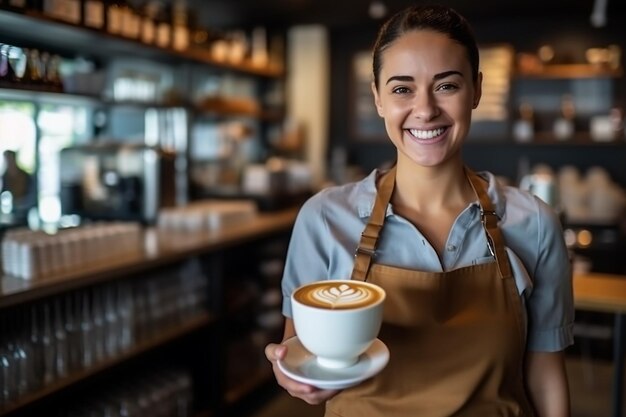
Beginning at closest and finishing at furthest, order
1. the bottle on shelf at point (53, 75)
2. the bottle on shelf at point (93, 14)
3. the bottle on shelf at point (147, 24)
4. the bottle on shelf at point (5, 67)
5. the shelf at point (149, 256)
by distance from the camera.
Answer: the shelf at point (149, 256)
the bottle on shelf at point (5, 67)
the bottle on shelf at point (53, 75)
the bottle on shelf at point (93, 14)
the bottle on shelf at point (147, 24)

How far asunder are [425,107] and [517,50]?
182 inches

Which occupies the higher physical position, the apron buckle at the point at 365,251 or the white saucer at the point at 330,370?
the apron buckle at the point at 365,251

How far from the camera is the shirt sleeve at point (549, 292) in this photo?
4.29 feet

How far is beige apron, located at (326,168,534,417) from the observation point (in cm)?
125

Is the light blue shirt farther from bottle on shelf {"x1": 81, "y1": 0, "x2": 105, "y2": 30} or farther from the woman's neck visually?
bottle on shelf {"x1": 81, "y1": 0, "x2": 105, "y2": 30}

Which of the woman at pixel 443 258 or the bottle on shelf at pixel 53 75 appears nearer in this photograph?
the woman at pixel 443 258

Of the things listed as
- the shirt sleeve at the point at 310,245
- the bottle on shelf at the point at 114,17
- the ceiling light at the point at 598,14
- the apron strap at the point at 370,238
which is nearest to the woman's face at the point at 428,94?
the apron strap at the point at 370,238

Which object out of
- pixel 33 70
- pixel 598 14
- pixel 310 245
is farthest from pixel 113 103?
pixel 598 14

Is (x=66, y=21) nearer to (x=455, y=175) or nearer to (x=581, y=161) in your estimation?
(x=455, y=175)

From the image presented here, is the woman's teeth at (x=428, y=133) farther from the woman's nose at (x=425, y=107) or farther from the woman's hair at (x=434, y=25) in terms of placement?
the woman's hair at (x=434, y=25)

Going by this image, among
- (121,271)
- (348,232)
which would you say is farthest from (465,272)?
(121,271)

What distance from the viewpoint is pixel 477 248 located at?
1.31 metres

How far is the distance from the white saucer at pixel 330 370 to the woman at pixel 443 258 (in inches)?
7.3

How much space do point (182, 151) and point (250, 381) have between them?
5.17 feet
